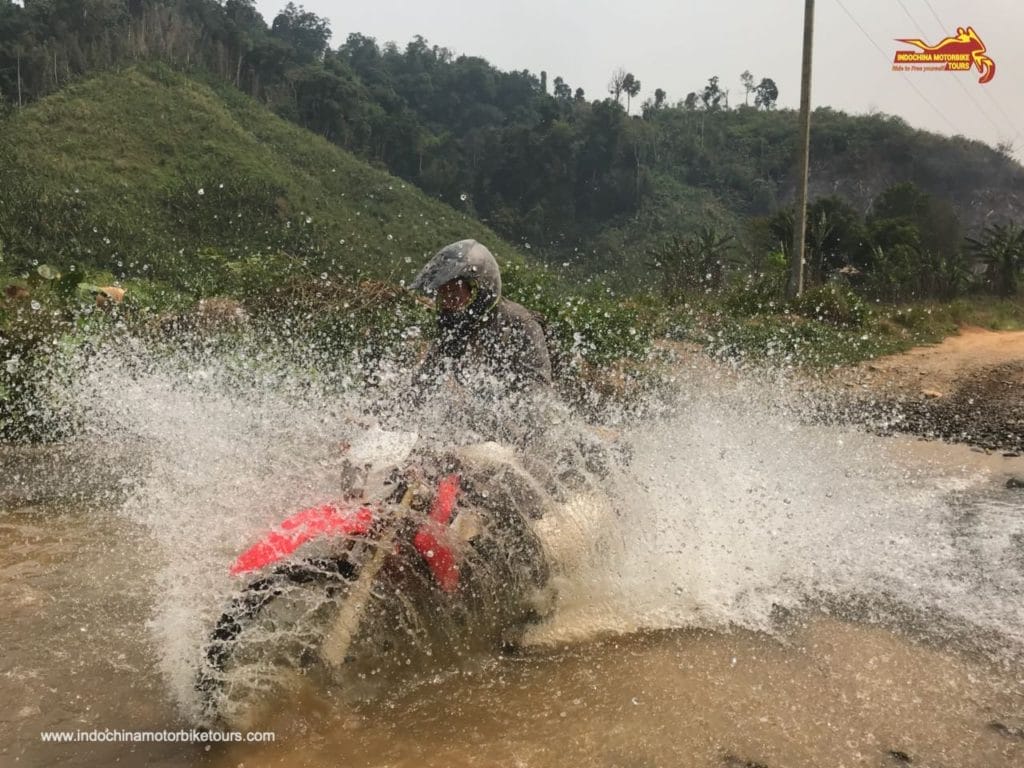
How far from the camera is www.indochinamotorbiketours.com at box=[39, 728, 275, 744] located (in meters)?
2.97

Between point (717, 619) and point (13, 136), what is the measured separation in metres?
48.6

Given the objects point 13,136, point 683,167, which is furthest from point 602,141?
point 13,136

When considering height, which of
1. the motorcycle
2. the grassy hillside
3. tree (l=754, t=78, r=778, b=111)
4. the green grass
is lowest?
the motorcycle

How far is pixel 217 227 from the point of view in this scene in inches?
1604

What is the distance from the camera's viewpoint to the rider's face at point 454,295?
423cm

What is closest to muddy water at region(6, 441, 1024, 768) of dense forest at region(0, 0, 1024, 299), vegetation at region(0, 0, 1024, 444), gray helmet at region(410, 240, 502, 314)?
gray helmet at region(410, 240, 502, 314)

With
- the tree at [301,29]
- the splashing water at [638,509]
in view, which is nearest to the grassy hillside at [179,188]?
the splashing water at [638,509]

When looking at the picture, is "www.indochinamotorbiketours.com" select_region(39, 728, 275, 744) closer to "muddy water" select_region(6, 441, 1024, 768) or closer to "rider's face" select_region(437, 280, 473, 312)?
"muddy water" select_region(6, 441, 1024, 768)

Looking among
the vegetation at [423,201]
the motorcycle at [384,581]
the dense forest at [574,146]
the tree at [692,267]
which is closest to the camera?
the motorcycle at [384,581]

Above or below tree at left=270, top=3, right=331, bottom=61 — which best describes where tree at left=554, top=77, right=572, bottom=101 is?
below

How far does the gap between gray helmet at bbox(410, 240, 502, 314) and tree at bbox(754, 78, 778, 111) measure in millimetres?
88818

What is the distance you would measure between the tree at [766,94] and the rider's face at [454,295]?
88908mm

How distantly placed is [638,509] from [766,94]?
89768 millimetres

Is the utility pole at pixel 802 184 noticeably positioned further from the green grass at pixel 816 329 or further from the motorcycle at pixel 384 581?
the motorcycle at pixel 384 581
